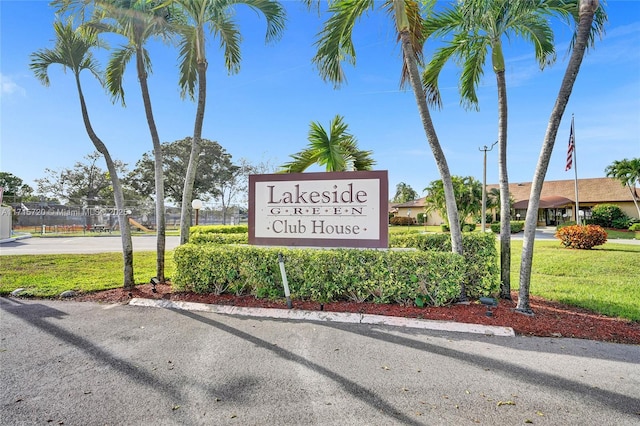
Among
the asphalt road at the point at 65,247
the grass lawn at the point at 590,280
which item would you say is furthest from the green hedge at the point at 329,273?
the asphalt road at the point at 65,247

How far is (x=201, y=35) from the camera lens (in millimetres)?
5891

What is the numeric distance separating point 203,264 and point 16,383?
9.09 ft

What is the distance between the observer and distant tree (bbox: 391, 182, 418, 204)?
204ft

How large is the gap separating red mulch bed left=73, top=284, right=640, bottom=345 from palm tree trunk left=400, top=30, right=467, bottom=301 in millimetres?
615

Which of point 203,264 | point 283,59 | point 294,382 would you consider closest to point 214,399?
point 294,382

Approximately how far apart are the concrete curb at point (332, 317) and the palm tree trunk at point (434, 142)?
99cm

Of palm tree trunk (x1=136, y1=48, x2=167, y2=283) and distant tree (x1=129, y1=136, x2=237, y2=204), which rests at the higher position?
distant tree (x1=129, y1=136, x2=237, y2=204)

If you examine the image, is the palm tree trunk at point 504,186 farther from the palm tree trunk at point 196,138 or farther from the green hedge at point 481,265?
the palm tree trunk at point 196,138

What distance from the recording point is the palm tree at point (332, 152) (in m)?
7.80

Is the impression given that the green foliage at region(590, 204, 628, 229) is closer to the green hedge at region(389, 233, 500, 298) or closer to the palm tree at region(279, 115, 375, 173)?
the palm tree at region(279, 115, 375, 173)

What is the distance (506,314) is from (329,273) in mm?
2388

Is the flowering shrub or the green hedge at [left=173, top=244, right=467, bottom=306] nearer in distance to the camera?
the green hedge at [left=173, top=244, right=467, bottom=306]

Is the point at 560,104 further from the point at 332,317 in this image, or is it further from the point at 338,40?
the point at 332,317

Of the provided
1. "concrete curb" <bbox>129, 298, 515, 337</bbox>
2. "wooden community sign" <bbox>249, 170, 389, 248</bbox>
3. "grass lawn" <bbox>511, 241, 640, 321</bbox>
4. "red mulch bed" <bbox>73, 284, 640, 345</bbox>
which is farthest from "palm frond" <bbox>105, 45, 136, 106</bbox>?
"grass lawn" <bbox>511, 241, 640, 321</bbox>
